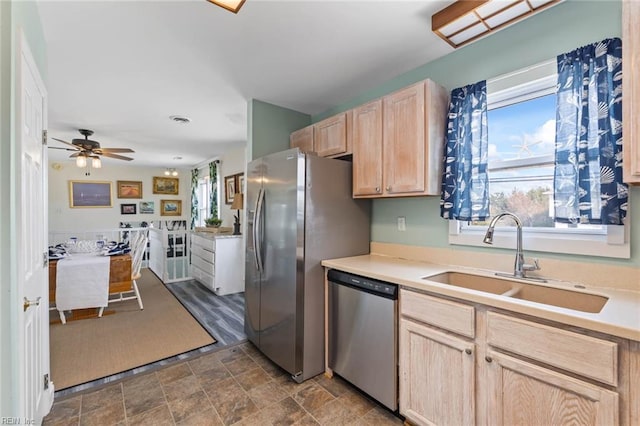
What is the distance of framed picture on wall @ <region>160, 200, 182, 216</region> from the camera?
8.05 m

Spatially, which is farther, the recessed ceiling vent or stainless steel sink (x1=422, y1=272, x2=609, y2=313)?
the recessed ceiling vent

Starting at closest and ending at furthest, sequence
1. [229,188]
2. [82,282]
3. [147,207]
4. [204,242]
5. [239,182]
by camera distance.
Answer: [82,282], [204,242], [239,182], [229,188], [147,207]

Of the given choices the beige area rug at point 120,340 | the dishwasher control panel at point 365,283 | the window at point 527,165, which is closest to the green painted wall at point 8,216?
the beige area rug at point 120,340

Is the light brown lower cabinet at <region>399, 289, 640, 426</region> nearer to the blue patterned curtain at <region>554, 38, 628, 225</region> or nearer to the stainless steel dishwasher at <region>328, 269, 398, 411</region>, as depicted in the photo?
the stainless steel dishwasher at <region>328, 269, 398, 411</region>

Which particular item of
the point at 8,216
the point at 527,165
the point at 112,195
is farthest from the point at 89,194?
the point at 527,165

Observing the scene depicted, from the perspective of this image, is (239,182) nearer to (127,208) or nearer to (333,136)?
(333,136)

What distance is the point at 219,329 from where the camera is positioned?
315 centimetres

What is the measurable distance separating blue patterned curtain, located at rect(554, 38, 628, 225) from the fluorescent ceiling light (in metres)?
0.35

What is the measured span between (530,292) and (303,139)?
91.1 inches

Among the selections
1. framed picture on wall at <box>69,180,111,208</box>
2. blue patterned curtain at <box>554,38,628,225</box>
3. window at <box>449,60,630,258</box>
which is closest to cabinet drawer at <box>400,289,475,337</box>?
window at <box>449,60,630,258</box>

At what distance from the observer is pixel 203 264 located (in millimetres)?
4770

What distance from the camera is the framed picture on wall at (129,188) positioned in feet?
24.5

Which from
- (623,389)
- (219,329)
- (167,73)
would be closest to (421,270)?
(623,389)

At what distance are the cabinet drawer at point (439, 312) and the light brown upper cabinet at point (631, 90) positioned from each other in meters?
0.93
